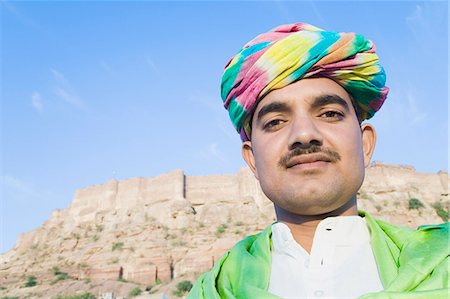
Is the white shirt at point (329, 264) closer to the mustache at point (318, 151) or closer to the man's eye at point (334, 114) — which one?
the mustache at point (318, 151)

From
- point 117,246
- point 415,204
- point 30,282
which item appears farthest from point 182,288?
point 415,204

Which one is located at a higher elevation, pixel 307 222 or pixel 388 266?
pixel 307 222

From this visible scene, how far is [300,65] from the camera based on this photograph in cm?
130

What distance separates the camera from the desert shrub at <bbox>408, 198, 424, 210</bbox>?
95.7 ft

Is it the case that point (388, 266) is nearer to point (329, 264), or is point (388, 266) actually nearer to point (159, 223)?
point (329, 264)

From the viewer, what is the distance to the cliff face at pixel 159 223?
864 inches

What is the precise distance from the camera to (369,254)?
1233 millimetres

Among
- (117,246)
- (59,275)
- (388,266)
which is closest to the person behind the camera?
(388,266)

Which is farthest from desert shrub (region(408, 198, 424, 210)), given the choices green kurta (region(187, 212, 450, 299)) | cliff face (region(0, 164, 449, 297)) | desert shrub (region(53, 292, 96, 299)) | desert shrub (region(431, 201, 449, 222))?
green kurta (region(187, 212, 450, 299))

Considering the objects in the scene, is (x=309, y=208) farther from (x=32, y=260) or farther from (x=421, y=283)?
(x=32, y=260)

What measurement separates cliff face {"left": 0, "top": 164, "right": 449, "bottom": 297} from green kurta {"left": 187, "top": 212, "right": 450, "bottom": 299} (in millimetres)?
19483

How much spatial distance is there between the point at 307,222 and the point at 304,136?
0.28 meters

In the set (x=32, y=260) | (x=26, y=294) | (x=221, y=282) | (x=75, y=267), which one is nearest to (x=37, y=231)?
(x=32, y=260)

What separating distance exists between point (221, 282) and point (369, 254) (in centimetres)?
46
